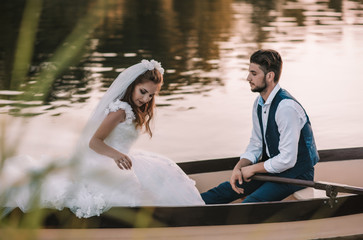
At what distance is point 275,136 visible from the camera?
3.66m

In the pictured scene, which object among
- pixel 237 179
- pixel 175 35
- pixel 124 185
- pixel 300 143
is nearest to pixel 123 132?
pixel 124 185

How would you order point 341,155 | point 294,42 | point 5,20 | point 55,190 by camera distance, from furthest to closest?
point 5,20 < point 294,42 < point 341,155 < point 55,190

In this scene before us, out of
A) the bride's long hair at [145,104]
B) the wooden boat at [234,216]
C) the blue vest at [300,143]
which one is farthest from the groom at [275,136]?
the bride's long hair at [145,104]

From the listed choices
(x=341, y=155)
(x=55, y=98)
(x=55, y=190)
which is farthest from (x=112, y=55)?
(x=55, y=190)

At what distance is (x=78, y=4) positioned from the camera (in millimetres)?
23812

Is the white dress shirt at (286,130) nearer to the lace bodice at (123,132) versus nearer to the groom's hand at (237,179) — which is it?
the groom's hand at (237,179)

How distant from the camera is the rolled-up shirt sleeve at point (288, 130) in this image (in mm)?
3486

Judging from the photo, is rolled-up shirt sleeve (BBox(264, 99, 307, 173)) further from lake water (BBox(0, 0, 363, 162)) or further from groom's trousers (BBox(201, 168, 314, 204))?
lake water (BBox(0, 0, 363, 162))

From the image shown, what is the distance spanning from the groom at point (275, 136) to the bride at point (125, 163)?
374 mm

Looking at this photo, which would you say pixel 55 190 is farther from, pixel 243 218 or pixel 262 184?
pixel 262 184

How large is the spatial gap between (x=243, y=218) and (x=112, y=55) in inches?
404

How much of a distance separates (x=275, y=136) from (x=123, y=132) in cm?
87

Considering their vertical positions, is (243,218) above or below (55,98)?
above

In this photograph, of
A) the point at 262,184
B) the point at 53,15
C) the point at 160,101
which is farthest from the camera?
the point at 53,15
